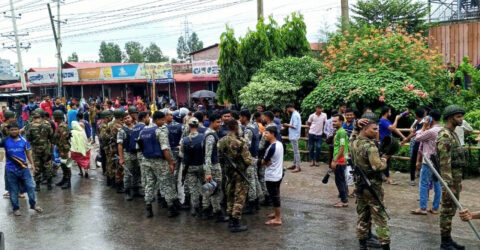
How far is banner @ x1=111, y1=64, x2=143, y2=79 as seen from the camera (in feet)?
95.2

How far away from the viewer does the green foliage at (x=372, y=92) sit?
11656 millimetres

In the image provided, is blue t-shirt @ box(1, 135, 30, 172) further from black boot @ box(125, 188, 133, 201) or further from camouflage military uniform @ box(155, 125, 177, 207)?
camouflage military uniform @ box(155, 125, 177, 207)

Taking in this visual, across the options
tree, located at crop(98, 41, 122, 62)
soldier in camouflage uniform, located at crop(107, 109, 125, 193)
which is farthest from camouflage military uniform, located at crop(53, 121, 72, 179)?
tree, located at crop(98, 41, 122, 62)

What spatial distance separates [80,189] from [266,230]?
5.23 metres

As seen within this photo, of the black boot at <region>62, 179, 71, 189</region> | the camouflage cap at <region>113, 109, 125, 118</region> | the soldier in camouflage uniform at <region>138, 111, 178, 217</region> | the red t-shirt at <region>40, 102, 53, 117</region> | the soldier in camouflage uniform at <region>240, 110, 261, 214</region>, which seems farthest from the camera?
the red t-shirt at <region>40, 102, 53, 117</region>

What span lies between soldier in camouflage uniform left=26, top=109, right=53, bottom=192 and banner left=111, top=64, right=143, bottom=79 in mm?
19516

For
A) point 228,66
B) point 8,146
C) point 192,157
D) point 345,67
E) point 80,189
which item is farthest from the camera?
point 228,66

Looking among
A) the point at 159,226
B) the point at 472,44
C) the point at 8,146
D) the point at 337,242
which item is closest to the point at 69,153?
the point at 8,146

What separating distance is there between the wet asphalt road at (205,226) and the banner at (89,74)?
78.2ft

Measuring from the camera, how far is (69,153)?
1126 centimetres

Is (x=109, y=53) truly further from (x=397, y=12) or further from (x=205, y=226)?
(x=205, y=226)

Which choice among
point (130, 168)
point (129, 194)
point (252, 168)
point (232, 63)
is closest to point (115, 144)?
point (130, 168)

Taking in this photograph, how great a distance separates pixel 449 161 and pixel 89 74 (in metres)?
30.6

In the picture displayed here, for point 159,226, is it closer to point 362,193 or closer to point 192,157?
point 192,157
